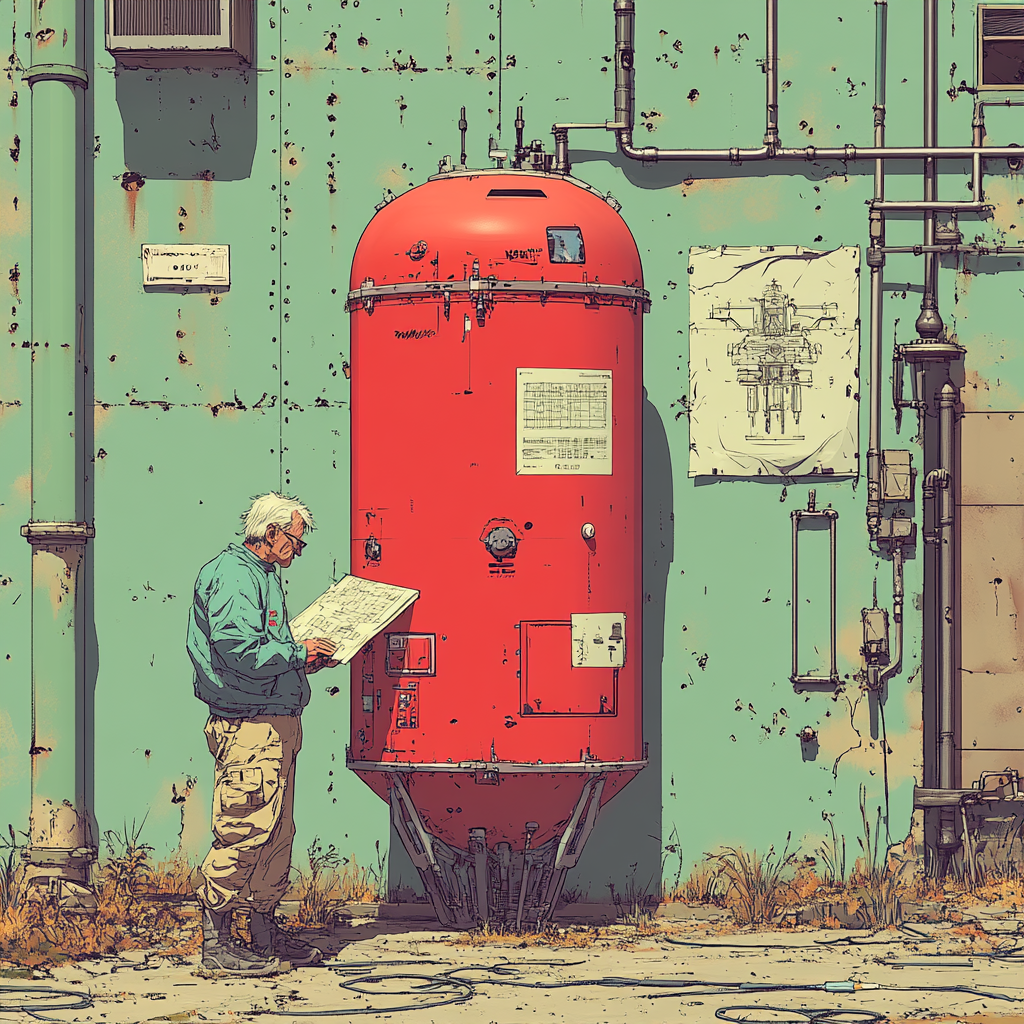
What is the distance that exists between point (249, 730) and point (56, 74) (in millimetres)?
3664

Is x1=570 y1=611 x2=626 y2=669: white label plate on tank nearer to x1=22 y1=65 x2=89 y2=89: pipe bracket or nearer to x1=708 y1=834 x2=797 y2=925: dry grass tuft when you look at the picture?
x1=708 y1=834 x2=797 y2=925: dry grass tuft

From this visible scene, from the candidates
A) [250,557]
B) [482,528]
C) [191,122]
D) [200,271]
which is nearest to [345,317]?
[200,271]

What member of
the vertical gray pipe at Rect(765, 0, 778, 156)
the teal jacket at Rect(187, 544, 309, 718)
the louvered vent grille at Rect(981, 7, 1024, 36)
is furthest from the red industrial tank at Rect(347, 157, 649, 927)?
the louvered vent grille at Rect(981, 7, 1024, 36)

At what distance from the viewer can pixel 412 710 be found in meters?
8.20

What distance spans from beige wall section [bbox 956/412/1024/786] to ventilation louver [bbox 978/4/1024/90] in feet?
5.82

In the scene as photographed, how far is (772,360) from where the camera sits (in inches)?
363

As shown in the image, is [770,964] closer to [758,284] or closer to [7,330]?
[758,284]

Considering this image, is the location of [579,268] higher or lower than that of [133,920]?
higher

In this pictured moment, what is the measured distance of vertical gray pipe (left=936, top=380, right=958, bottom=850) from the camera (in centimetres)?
909

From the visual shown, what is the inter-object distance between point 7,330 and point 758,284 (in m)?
3.91

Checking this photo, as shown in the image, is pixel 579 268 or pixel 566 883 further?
pixel 566 883

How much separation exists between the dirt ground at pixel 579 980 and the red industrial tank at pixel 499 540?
1.74 ft

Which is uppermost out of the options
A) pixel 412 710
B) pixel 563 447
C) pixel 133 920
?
pixel 563 447

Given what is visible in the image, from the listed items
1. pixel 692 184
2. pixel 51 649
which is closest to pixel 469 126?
pixel 692 184
